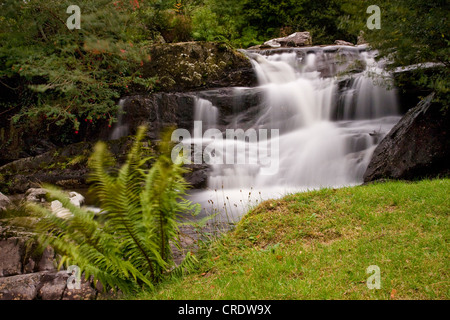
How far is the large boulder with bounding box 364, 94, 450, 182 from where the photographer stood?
718 centimetres

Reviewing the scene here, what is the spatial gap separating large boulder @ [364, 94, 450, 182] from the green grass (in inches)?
64.4

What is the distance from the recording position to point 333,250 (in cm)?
A: 376

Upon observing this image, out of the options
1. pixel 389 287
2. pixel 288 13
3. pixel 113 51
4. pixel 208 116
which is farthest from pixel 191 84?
pixel 288 13

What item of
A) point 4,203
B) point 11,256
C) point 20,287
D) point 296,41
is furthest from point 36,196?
point 296,41

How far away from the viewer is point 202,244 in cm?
467

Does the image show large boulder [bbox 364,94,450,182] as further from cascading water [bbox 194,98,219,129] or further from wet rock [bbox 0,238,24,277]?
wet rock [bbox 0,238,24,277]

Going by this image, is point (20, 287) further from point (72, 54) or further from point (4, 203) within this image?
point (72, 54)

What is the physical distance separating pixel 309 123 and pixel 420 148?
473 centimetres

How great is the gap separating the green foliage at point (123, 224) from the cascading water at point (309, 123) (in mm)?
3675

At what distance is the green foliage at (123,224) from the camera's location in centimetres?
322

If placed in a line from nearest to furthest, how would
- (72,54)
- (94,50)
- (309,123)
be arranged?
(94,50) < (309,123) < (72,54)

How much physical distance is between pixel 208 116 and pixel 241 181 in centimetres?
383

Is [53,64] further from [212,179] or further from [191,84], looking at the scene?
[212,179]

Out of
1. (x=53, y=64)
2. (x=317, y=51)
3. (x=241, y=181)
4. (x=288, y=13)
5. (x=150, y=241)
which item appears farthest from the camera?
(x=288, y=13)
